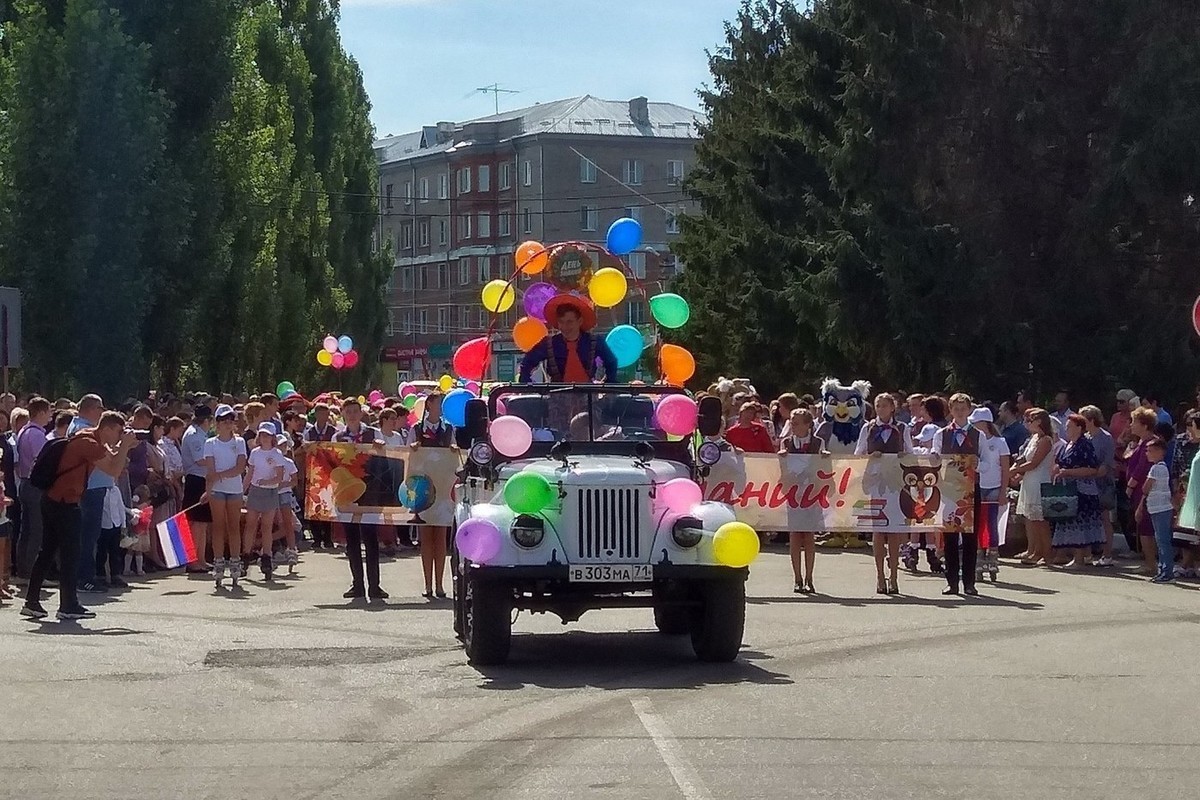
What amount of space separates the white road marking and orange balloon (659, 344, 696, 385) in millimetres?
5297

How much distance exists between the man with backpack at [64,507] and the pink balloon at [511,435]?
16.2 ft

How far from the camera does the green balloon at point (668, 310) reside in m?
16.6

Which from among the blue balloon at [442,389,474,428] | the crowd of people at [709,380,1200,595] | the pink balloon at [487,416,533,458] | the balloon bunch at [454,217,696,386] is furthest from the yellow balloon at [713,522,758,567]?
the crowd of people at [709,380,1200,595]

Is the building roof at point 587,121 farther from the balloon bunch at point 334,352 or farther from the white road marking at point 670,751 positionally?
the white road marking at point 670,751

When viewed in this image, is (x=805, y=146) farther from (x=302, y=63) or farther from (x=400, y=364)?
(x=400, y=364)

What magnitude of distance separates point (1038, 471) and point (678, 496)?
34.2 feet

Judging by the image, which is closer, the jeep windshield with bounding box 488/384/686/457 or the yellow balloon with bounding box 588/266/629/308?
the jeep windshield with bounding box 488/384/686/457

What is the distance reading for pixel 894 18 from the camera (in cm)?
3131

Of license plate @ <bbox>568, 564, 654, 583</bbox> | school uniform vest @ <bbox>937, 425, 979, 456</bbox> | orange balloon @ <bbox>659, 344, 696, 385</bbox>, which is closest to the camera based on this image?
license plate @ <bbox>568, 564, 654, 583</bbox>

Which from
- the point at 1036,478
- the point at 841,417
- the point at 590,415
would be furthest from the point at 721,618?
the point at 1036,478

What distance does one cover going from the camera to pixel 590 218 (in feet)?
340

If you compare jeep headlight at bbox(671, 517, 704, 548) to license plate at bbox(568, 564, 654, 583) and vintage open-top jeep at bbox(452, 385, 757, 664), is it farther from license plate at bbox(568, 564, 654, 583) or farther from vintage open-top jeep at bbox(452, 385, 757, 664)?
license plate at bbox(568, 564, 654, 583)

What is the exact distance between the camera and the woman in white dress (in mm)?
21703

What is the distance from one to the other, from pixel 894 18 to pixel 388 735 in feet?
77.9
